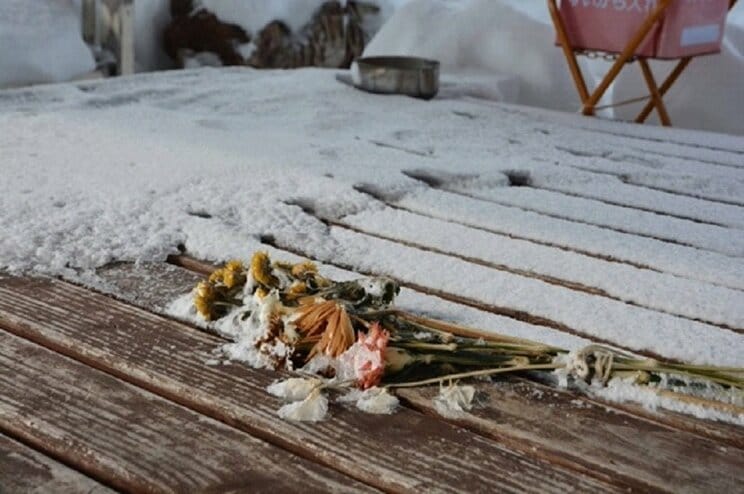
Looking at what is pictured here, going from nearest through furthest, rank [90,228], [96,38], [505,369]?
[505,369] < [90,228] < [96,38]

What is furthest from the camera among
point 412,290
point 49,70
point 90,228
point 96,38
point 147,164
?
point 96,38

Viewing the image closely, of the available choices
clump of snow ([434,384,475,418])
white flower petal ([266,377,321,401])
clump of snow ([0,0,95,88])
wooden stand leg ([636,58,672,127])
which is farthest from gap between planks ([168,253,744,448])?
clump of snow ([0,0,95,88])

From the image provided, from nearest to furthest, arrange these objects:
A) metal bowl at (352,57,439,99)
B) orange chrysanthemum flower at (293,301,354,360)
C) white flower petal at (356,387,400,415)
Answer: white flower petal at (356,387,400,415)
orange chrysanthemum flower at (293,301,354,360)
metal bowl at (352,57,439,99)

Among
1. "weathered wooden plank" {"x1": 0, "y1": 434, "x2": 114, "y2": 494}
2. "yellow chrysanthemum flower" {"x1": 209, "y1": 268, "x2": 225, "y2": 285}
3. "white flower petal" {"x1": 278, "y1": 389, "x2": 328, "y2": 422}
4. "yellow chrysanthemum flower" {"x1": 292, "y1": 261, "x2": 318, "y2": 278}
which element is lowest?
"weathered wooden plank" {"x1": 0, "y1": 434, "x2": 114, "y2": 494}

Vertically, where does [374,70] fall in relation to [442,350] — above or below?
above

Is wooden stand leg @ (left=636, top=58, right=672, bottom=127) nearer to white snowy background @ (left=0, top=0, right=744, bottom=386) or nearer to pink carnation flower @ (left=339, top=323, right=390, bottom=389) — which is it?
white snowy background @ (left=0, top=0, right=744, bottom=386)

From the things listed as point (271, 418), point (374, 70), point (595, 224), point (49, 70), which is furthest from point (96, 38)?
point (271, 418)

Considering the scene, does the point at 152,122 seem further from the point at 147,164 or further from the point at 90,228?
the point at 90,228

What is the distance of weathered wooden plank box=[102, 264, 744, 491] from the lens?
3.73ft

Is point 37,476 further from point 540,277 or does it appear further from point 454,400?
point 540,277

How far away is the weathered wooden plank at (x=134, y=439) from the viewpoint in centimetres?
107

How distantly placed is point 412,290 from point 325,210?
523 millimetres

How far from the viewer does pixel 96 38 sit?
4742 millimetres

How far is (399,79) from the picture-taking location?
357 centimetres
